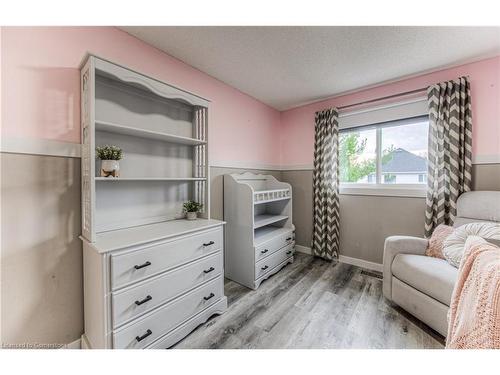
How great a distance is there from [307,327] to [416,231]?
170 centimetres

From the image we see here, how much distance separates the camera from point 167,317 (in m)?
1.32

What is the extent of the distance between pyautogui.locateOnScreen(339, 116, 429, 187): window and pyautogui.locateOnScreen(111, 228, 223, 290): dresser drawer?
2142mm

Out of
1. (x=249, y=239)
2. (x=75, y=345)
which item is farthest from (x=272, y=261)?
(x=75, y=345)

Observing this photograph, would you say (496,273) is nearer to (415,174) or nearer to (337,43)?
(337,43)

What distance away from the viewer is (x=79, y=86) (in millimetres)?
1295

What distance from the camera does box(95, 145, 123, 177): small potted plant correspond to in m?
1.29

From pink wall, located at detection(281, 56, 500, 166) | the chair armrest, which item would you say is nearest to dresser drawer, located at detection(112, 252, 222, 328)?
the chair armrest

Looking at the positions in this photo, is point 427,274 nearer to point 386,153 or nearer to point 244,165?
point 386,153

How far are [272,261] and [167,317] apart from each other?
1298mm

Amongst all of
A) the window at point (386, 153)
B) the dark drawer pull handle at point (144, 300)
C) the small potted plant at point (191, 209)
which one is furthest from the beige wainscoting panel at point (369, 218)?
the dark drawer pull handle at point (144, 300)

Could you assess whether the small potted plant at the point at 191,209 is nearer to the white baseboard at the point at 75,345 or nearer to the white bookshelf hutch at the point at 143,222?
the white bookshelf hutch at the point at 143,222

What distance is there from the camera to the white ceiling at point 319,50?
1.51m

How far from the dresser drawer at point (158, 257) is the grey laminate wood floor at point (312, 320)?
59 cm
